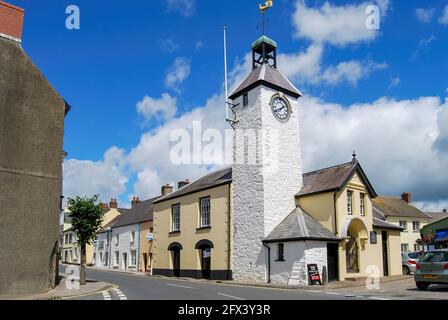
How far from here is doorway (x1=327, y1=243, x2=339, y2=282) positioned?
24.4m

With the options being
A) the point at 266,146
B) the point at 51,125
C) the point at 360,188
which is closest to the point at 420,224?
the point at 360,188

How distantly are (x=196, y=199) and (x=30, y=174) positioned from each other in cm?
1590

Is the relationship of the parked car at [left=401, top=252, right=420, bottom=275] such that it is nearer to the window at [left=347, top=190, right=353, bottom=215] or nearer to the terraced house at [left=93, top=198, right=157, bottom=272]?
→ the window at [left=347, top=190, right=353, bottom=215]

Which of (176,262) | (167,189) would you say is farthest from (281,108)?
(167,189)

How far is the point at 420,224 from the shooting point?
53.3 m

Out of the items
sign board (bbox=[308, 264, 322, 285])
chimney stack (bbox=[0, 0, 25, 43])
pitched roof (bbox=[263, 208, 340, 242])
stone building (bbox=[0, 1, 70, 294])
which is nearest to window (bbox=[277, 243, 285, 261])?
pitched roof (bbox=[263, 208, 340, 242])

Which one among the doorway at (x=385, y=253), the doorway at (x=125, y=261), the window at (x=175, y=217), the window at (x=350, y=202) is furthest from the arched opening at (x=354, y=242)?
the doorway at (x=125, y=261)

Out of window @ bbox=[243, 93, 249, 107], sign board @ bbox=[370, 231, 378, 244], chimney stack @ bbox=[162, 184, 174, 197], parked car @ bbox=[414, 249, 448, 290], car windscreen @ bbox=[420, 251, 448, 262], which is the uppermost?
window @ bbox=[243, 93, 249, 107]

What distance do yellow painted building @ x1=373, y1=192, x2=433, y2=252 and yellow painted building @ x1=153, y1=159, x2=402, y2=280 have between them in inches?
873

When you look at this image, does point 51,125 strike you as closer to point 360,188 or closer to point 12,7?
point 12,7

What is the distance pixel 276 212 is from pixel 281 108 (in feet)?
23.8

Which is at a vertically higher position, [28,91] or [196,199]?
[28,91]

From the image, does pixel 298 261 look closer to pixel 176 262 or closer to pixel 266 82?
pixel 266 82

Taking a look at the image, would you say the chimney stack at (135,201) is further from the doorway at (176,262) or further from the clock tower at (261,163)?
the clock tower at (261,163)
